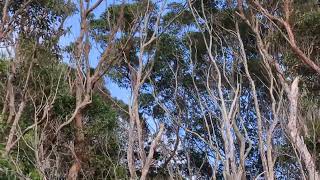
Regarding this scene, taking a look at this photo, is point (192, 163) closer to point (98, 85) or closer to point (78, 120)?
point (98, 85)

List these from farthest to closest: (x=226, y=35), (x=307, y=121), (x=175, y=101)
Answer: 1. (x=175, y=101)
2. (x=226, y=35)
3. (x=307, y=121)

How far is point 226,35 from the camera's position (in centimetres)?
1261

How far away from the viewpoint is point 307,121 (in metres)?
10.2

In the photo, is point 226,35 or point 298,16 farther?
point 226,35

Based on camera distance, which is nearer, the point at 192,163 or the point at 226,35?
the point at 226,35

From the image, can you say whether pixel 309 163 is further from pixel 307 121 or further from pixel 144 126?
pixel 144 126

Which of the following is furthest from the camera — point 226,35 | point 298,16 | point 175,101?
point 175,101

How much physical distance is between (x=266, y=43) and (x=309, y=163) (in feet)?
11.7

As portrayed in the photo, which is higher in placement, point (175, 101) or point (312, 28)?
point (312, 28)

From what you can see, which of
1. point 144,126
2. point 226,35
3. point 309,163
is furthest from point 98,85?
point 309,163

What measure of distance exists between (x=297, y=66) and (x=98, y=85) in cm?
473

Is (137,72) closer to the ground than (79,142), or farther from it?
farther from it

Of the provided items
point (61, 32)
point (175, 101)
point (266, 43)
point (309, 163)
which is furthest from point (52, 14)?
point (309, 163)

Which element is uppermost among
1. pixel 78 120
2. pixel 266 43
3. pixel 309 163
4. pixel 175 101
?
pixel 266 43
